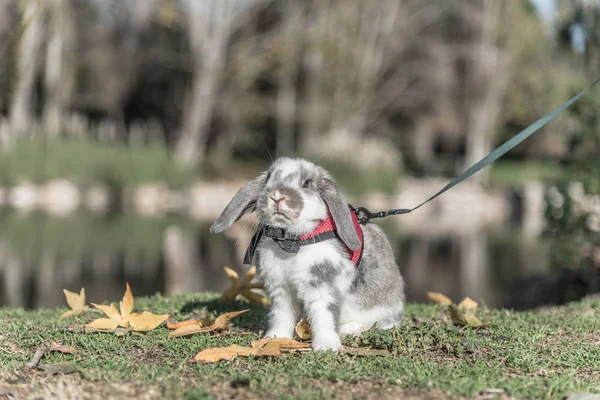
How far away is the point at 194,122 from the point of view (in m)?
26.2

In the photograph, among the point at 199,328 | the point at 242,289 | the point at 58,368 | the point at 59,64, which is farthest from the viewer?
the point at 59,64

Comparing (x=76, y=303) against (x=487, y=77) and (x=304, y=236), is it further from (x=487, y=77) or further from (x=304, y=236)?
(x=487, y=77)

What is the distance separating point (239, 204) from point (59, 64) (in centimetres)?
2609

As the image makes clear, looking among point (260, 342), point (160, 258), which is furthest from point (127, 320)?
point (160, 258)

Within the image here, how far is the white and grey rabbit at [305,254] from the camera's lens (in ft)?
12.8

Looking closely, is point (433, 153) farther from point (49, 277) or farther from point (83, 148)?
point (49, 277)

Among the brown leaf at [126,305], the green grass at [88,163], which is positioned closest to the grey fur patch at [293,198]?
the brown leaf at [126,305]

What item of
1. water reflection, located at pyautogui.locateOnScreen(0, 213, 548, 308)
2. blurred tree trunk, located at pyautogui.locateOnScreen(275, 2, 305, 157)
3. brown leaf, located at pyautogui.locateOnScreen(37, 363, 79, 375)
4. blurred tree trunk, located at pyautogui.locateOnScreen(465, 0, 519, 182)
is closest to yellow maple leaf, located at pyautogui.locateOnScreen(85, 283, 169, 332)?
brown leaf, located at pyautogui.locateOnScreen(37, 363, 79, 375)

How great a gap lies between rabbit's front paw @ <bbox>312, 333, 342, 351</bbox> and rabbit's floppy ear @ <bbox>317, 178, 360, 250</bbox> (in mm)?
477

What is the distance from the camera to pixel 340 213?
3947mm

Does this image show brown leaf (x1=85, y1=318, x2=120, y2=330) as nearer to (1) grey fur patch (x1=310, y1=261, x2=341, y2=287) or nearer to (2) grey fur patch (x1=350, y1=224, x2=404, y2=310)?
(1) grey fur patch (x1=310, y1=261, x2=341, y2=287)

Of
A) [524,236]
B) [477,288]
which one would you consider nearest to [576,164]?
[477,288]

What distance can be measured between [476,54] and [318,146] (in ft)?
44.6

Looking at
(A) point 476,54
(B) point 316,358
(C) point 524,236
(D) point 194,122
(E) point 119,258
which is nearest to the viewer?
(B) point 316,358
